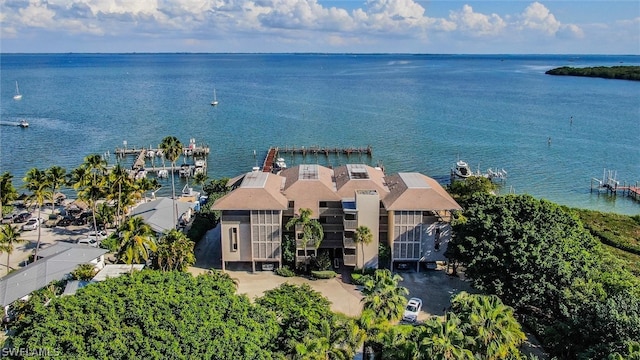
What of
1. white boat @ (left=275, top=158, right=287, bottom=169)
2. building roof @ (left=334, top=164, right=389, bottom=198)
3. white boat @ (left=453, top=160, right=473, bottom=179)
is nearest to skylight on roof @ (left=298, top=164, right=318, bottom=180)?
building roof @ (left=334, top=164, right=389, bottom=198)

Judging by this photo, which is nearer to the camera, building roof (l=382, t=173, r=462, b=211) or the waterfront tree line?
the waterfront tree line

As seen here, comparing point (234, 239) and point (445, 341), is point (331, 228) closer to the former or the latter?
point (234, 239)

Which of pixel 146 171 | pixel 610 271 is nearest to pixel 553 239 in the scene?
pixel 610 271

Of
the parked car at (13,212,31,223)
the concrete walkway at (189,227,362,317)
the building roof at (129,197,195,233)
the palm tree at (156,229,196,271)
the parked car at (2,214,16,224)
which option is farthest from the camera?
the parked car at (13,212,31,223)

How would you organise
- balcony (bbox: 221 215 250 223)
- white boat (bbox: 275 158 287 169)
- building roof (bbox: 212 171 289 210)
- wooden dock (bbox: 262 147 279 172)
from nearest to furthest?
building roof (bbox: 212 171 289 210), balcony (bbox: 221 215 250 223), wooden dock (bbox: 262 147 279 172), white boat (bbox: 275 158 287 169)

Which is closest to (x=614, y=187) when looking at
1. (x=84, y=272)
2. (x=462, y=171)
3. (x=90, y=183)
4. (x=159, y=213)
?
(x=462, y=171)

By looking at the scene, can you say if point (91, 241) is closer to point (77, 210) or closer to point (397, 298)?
point (77, 210)

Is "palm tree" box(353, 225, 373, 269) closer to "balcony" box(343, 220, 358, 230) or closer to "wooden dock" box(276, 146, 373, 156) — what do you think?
"balcony" box(343, 220, 358, 230)
